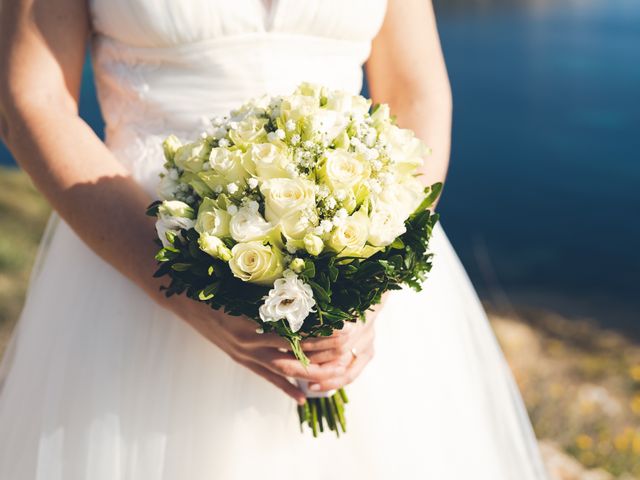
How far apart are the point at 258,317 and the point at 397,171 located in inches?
16.0

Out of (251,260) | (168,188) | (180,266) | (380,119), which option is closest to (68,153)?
(168,188)

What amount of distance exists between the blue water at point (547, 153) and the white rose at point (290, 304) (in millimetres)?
6187

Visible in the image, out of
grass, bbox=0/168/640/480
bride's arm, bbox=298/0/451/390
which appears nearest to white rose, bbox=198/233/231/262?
bride's arm, bbox=298/0/451/390

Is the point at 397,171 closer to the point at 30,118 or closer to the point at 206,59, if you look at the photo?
the point at 206,59

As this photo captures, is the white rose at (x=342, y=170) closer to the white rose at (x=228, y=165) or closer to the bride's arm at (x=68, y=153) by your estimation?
the white rose at (x=228, y=165)

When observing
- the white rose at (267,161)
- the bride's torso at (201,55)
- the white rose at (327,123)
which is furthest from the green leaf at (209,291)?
the bride's torso at (201,55)

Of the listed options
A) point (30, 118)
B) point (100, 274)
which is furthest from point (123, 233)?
point (30, 118)

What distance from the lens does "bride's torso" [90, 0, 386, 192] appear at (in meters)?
1.71

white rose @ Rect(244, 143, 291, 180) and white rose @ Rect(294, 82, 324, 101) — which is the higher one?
white rose @ Rect(294, 82, 324, 101)

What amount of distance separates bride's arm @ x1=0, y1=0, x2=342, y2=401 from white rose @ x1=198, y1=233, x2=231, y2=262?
0.99 feet

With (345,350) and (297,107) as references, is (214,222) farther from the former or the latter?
(345,350)

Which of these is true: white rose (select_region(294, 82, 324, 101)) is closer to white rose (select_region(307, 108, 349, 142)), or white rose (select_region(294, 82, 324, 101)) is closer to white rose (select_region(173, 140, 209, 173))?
white rose (select_region(307, 108, 349, 142))

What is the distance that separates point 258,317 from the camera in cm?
138

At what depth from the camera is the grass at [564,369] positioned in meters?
3.47
